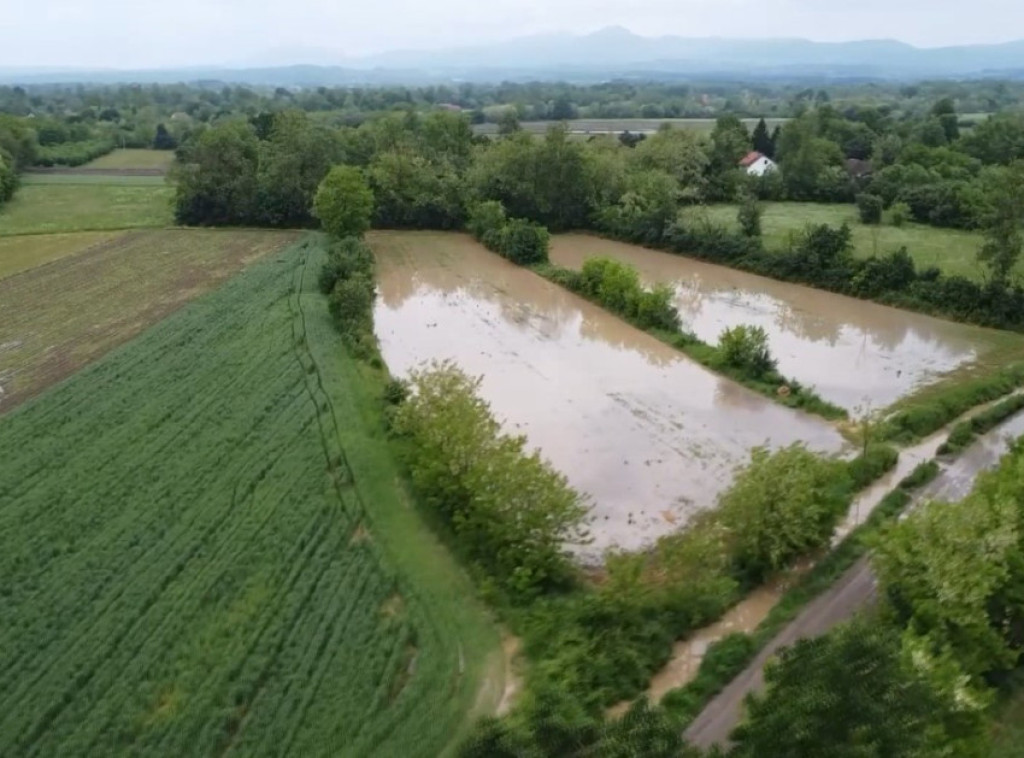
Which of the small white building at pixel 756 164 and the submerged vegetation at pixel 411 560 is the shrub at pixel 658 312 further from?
the small white building at pixel 756 164

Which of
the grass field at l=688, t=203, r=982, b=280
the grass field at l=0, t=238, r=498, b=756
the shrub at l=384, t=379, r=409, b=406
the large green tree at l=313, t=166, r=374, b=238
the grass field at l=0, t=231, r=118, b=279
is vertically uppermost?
the large green tree at l=313, t=166, r=374, b=238

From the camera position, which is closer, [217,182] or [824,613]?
[824,613]

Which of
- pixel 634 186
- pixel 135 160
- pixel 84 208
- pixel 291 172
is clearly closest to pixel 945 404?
pixel 634 186

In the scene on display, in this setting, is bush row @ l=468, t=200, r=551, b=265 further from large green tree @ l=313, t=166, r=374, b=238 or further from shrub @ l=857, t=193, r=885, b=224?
shrub @ l=857, t=193, r=885, b=224

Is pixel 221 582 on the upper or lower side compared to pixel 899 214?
lower

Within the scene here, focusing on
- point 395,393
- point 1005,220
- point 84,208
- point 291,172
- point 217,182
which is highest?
point 1005,220

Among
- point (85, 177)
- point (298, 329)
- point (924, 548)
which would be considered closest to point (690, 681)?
point (924, 548)

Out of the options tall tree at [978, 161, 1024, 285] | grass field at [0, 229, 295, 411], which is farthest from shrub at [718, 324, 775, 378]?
grass field at [0, 229, 295, 411]

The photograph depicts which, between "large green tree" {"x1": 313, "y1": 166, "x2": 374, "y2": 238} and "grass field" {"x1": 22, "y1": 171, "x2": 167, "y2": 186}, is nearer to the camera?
"large green tree" {"x1": 313, "y1": 166, "x2": 374, "y2": 238}

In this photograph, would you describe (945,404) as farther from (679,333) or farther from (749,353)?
(679,333)
